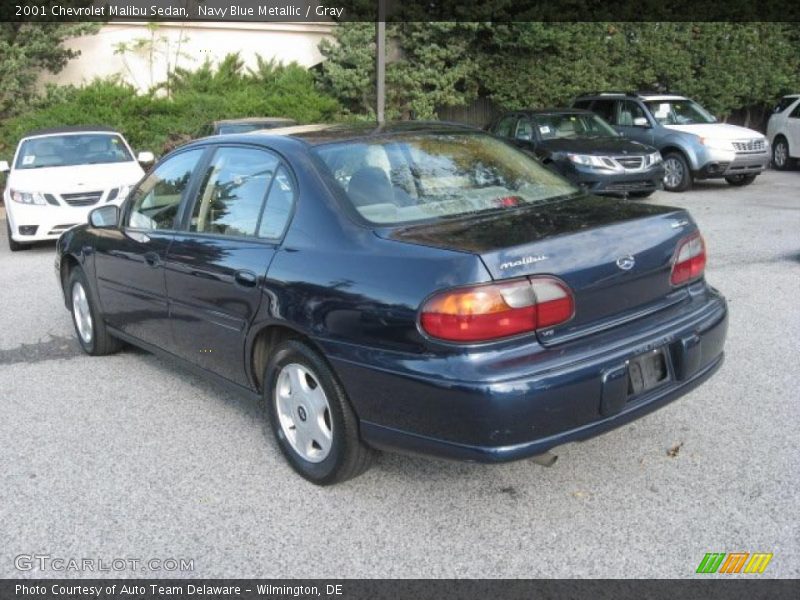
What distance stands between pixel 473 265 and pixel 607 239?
68cm

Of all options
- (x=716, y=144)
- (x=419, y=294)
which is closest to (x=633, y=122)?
(x=716, y=144)

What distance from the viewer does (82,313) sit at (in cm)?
584

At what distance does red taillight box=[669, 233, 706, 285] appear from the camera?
3.59 m

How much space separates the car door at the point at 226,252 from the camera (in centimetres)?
379

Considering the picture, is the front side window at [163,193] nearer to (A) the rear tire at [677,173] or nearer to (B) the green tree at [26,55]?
(A) the rear tire at [677,173]

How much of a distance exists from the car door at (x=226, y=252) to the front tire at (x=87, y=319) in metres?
1.34

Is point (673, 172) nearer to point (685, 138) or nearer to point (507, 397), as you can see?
point (685, 138)

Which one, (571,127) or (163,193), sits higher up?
(571,127)

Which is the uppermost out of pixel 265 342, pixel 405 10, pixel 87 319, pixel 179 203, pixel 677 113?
pixel 405 10

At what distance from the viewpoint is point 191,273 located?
420 cm

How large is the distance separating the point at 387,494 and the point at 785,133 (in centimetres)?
1736
